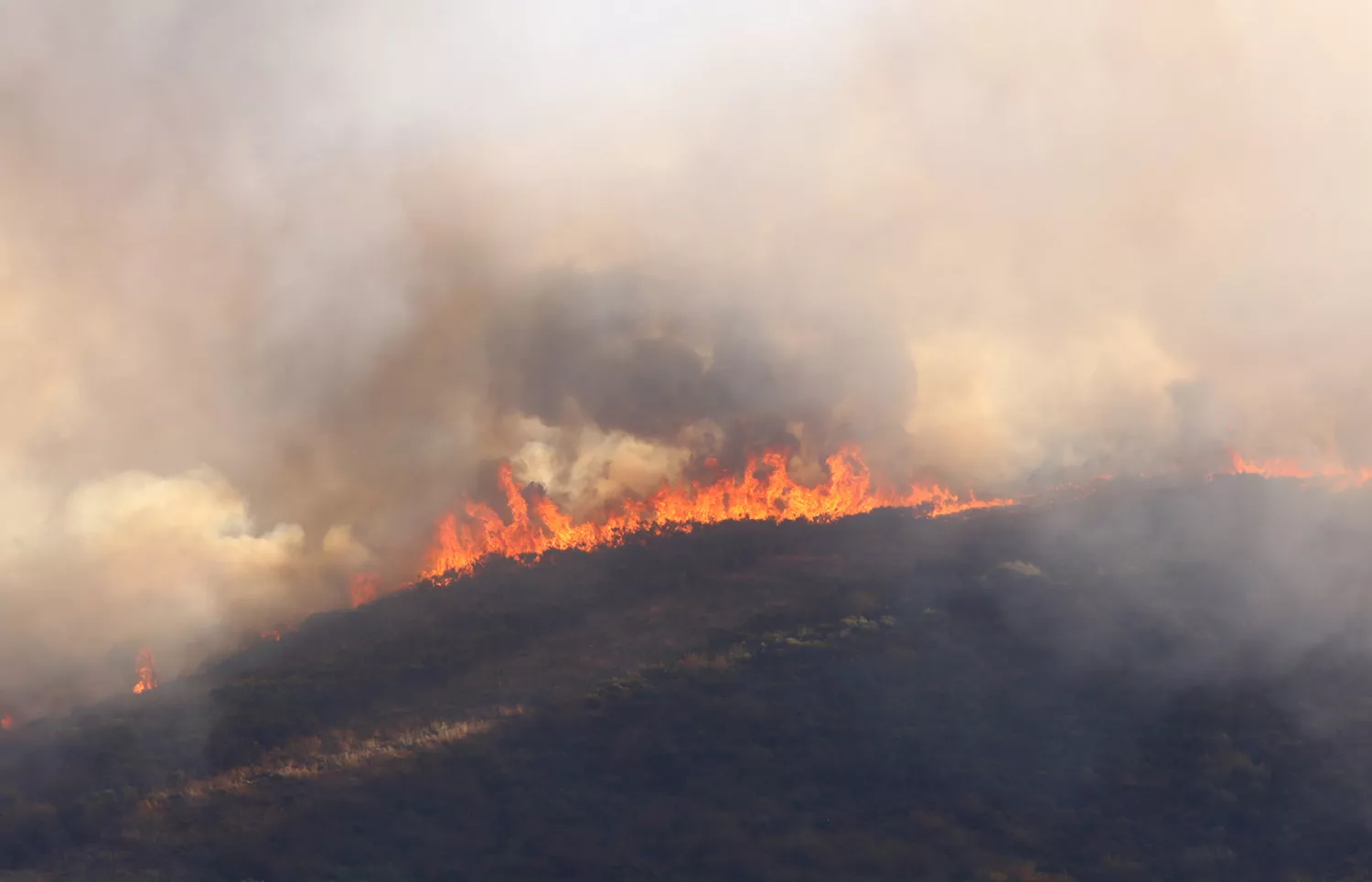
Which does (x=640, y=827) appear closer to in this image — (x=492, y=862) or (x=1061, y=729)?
(x=492, y=862)

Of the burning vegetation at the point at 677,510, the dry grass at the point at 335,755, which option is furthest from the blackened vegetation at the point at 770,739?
the burning vegetation at the point at 677,510

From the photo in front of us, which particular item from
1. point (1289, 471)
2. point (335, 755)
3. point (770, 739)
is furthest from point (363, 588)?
point (1289, 471)

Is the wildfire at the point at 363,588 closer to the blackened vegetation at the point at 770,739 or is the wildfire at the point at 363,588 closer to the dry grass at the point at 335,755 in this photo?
the blackened vegetation at the point at 770,739

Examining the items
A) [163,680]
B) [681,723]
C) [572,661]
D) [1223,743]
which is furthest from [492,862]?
[163,680]

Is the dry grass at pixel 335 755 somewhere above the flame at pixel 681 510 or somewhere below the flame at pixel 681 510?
below

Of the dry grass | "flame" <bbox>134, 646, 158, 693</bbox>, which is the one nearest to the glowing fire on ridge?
"flame" <bbox>134, 646, 158, 693</bbox>

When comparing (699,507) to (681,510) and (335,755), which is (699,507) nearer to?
(681,510)
